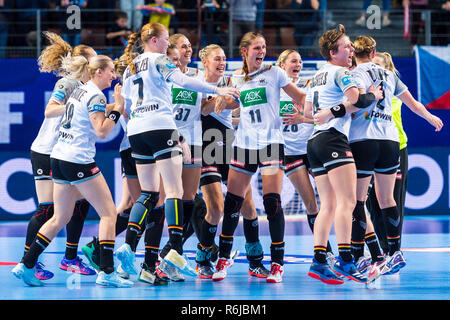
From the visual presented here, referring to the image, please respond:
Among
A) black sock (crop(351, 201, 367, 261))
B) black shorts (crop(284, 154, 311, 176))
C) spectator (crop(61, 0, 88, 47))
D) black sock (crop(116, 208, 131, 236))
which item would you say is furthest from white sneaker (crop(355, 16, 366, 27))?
black sock (crop(116, 208, 131, 236))

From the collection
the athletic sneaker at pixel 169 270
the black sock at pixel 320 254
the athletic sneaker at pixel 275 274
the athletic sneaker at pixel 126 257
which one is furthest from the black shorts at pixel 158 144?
the black sock at pixel 320 254

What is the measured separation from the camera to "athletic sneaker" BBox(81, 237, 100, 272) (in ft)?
22.8

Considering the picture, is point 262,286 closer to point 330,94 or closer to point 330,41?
point 330,94

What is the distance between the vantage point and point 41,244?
6367 mm

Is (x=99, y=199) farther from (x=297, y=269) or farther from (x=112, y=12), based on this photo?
(x=112, y=12)

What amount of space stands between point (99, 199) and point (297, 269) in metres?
2.32

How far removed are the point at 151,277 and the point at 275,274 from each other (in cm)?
119

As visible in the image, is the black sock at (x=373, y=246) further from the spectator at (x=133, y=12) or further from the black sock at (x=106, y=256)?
the spectator at (x=133, y=12)

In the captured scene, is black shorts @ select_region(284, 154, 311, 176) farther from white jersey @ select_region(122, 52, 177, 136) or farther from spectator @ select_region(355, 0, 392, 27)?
spectator @ select_region(355, 0, 392, 27)

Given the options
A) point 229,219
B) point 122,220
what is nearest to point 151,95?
point 229,219

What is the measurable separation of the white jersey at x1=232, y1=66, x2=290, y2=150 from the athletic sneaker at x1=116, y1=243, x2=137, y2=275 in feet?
4.92

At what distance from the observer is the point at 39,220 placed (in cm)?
688

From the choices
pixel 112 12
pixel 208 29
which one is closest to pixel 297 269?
pixel 208 29

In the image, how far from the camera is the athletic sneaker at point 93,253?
6.95 meters
